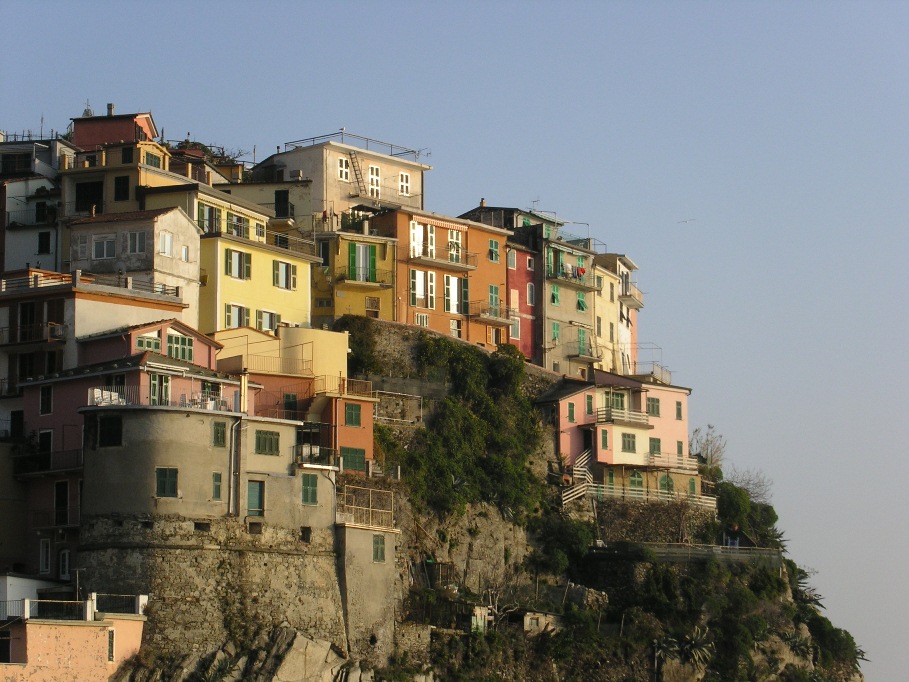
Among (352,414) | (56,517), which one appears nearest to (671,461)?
(352,414)

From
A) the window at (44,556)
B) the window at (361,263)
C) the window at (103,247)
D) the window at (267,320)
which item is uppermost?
the window at (361,263)

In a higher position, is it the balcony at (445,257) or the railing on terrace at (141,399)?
the balcony at (445,257)

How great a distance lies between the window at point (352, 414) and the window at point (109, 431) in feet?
44.2

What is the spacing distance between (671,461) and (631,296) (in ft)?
69.8

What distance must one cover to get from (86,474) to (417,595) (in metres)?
16.3

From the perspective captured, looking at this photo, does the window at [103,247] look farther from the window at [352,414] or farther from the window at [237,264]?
the window at [352,414]

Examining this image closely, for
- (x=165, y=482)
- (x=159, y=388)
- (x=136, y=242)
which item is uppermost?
(x=136, y=242)

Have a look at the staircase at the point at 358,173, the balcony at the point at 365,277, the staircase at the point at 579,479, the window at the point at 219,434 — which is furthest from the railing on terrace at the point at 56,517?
the staircase at the point at 358,173

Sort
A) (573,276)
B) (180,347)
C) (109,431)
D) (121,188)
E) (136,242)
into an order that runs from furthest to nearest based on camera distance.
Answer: (573,276) → (121,188) → (136,242) → (180,347) → (109,431)

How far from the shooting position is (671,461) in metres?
94.4

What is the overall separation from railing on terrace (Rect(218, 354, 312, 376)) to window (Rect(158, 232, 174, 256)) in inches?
227

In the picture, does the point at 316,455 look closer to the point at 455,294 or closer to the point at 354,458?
the point at 354,458

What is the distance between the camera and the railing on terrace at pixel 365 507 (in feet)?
239

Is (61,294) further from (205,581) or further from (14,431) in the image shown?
(205,581)
